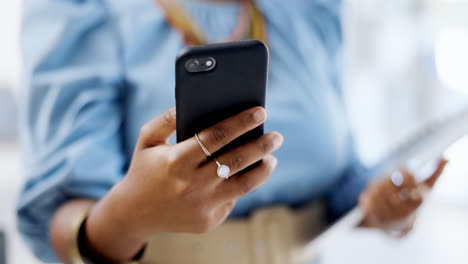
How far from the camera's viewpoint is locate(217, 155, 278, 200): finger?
339 millimetres

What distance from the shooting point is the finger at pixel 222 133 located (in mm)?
310

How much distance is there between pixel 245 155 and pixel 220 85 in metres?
0.05

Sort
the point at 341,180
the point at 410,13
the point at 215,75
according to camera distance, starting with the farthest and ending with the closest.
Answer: the point at 410,13, the point at 341,180, the point at 215,75

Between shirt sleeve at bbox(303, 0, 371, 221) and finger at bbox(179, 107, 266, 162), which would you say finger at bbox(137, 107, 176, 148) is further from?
shirt sleeve at bbox(303, 0, 371, 221)

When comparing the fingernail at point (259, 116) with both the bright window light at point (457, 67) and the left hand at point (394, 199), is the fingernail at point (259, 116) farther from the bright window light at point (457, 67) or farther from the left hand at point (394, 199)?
the bright window light at point (457, 67)

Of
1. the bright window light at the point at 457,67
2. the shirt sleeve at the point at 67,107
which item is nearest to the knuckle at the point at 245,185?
the shirt sleeve at the point at 67,107

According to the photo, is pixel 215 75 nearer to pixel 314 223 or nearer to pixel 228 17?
pixel 228 17

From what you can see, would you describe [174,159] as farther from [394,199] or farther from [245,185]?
[394,199]

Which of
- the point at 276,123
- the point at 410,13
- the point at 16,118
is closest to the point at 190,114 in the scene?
the point at 276,123

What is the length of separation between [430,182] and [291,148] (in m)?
0.14

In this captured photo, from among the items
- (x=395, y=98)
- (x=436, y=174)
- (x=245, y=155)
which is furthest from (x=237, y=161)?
(x=395, y=98)

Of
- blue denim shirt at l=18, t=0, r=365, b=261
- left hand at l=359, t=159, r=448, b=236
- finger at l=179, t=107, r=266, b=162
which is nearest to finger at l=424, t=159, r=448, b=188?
left hand at l=359, t=159, r=448, b=236

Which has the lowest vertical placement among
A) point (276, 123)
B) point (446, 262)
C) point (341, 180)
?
point (446, 262)

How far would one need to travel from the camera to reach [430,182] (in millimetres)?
463
